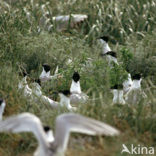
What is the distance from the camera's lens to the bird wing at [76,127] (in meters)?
3.84

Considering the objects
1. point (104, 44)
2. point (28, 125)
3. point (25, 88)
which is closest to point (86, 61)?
point (104, 44)

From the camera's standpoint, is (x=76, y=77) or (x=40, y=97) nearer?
(x=40, y=97)

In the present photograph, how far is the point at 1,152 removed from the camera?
16.6ft

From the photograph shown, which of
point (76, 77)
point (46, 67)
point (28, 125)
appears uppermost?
point (28, 125)

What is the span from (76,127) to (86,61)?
3657mm

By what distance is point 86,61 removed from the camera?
7.48 m

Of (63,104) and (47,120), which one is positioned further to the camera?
(63,104)

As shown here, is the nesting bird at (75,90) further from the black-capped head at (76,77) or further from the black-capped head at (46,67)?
the black-capped head at (46,67)

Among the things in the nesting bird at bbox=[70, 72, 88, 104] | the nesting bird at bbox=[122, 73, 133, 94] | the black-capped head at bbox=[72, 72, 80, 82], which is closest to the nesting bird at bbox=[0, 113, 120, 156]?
the nesting bird at bbox=[70, 72, 88, 104]

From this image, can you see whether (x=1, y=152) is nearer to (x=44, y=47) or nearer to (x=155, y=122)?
(x=155, y=122)

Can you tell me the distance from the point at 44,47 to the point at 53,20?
5.69 ft

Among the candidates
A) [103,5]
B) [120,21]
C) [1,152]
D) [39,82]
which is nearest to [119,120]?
[1,152]

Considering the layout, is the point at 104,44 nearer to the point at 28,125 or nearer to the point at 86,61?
the point at 86,61

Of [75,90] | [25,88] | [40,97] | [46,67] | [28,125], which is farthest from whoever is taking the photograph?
[46,67]
